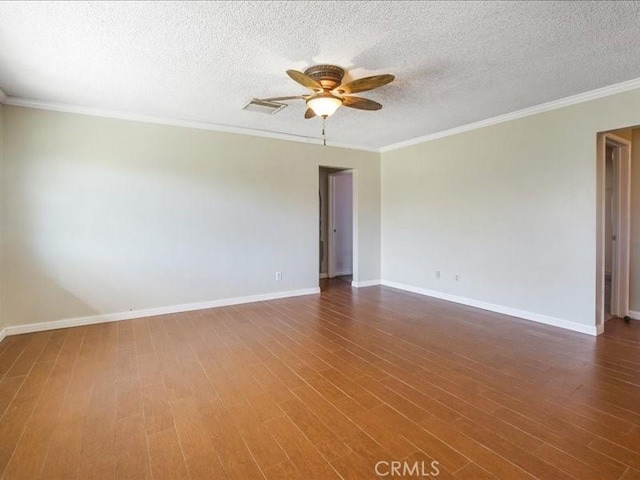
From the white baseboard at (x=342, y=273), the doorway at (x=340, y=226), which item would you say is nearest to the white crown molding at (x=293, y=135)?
the doorway at (x=340, y=226)

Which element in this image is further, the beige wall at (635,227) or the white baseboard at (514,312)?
the beige wall at (635,227)

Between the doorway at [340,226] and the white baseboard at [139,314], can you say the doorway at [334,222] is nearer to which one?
the doorway at [340,226]

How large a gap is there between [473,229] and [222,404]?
379cm

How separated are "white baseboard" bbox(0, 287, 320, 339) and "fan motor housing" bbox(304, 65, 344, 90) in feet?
10.3

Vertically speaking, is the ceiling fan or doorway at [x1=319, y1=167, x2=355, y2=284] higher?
the ceiling fan

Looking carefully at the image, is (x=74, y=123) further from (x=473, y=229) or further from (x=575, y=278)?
(x=575, y=278)

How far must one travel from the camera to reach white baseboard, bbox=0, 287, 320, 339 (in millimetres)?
3572

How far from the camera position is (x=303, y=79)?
248cm

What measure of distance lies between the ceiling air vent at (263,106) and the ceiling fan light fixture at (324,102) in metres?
0.91

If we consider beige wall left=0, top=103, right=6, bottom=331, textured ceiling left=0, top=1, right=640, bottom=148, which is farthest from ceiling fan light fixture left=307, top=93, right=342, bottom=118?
beige wall left=0, top=103, right=6, bottom=331

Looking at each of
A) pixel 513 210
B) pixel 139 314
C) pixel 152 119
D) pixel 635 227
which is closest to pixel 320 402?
pixel 139 314

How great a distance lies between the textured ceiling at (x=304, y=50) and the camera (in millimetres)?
2029

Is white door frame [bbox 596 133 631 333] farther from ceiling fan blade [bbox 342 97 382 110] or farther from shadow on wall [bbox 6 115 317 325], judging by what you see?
shadow on wall [bbox 6 115 317 325]

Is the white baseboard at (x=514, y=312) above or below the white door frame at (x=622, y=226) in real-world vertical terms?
below
